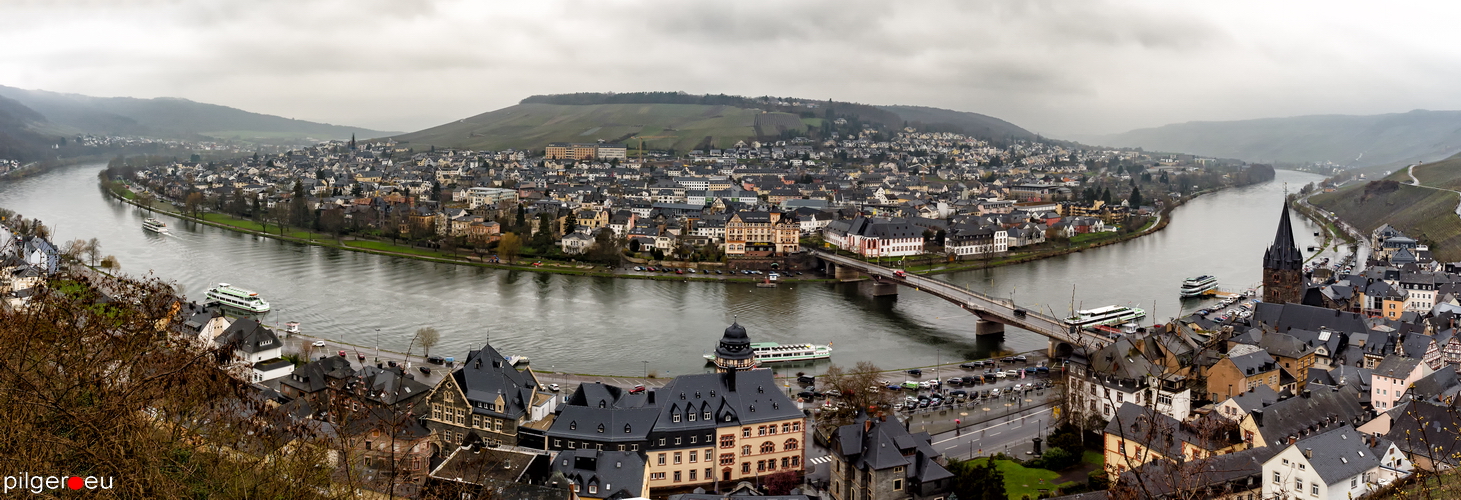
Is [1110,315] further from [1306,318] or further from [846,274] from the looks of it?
[846,274]

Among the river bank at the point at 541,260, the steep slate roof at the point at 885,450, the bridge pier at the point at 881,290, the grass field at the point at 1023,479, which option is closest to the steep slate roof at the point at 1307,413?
the grass field at the point at 1023,479

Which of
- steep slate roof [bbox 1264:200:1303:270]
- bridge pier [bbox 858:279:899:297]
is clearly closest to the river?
bridge pier [bbox 858:279:899:297]

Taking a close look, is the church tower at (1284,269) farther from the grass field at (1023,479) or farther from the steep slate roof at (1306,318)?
the grass field at (1023,479)

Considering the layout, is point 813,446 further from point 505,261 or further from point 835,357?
point 505,261

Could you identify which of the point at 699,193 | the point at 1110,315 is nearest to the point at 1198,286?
the point at 1110,315

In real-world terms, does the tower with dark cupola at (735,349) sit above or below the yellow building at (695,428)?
above
